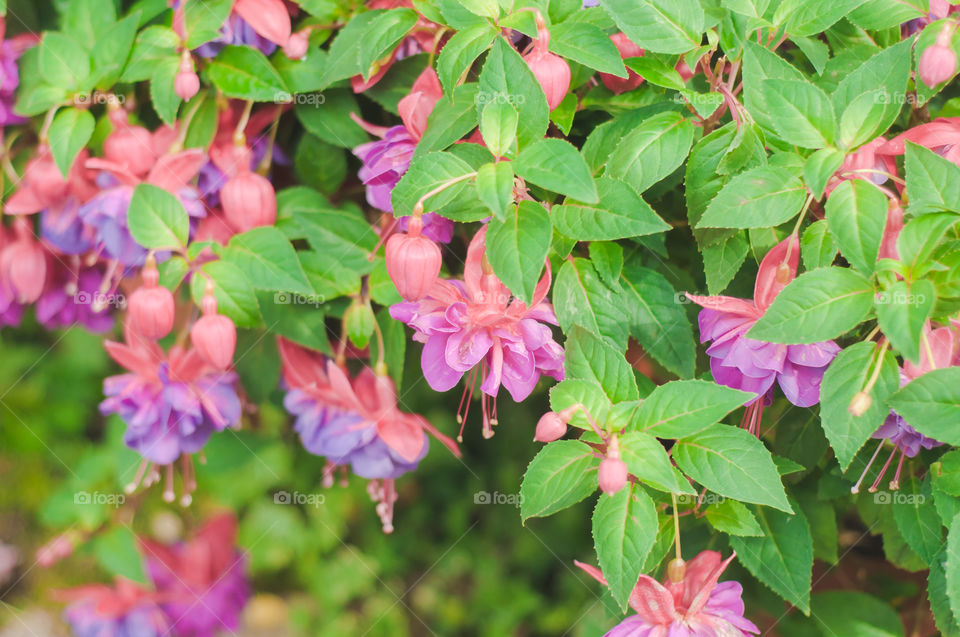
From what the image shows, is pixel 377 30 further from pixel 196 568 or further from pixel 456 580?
pixel 456 580

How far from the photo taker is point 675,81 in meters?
0.70

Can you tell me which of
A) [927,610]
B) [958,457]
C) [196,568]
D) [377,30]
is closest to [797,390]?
[958,457]


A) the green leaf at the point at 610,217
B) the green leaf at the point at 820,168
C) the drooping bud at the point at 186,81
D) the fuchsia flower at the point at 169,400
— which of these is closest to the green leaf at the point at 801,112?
the green leaf at the point at 820,168

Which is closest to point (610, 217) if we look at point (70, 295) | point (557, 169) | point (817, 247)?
point (557, 169)

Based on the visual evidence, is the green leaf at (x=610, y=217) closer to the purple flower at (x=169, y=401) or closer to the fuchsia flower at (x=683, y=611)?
the fuchsia flower at (x=683, y=611)

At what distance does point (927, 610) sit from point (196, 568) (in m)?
1.09

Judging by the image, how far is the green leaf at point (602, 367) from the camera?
693 mm

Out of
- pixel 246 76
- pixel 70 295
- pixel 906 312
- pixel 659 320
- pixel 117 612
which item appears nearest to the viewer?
pixel 906 312

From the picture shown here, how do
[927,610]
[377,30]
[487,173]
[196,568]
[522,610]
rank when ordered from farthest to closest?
[522,610], [196,568], [927,610], [377,30], [487,173]

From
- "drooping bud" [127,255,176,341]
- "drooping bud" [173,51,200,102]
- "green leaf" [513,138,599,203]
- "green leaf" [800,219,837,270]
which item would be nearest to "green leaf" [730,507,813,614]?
"green leaf" [800,219,837,270]

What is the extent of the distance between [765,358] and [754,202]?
12 cm

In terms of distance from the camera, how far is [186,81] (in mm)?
853

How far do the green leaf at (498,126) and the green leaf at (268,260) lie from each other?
0.27m

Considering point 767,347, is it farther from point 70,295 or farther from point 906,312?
point 70,295
